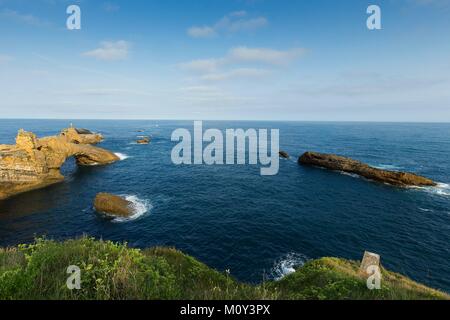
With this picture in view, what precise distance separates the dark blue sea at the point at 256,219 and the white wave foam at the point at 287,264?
107 mm

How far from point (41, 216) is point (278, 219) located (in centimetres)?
3410

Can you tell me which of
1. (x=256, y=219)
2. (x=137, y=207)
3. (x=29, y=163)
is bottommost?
(x=256, y=219)

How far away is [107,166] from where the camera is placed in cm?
6291

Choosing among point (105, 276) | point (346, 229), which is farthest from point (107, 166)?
point (105, 276)

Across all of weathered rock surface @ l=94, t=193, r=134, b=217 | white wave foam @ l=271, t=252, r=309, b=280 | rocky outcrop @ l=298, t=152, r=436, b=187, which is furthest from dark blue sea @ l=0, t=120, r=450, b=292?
rocky outcrop @ l=298, t=152, r=436, b=187

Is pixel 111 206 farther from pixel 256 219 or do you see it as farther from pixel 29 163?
pixel 29 163

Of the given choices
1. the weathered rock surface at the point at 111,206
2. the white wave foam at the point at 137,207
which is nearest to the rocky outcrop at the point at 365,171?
the white wave foam at the point at 137,207

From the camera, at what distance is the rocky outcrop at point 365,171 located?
49.9 metres

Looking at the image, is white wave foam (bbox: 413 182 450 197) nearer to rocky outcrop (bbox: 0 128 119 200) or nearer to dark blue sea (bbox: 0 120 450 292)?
dark blue sea (bbox: 0 120 450 292)

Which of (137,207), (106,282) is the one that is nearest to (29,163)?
(137,207)

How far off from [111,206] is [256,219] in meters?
21.3

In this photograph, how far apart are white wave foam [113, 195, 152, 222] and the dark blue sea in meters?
0.39

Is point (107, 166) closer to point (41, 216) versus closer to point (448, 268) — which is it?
point (41, 216)

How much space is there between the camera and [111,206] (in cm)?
3412
